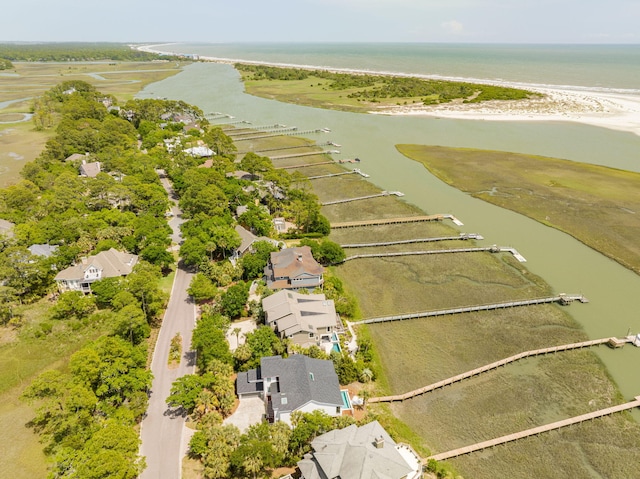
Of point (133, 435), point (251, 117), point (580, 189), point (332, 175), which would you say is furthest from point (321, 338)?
point (251, 117)

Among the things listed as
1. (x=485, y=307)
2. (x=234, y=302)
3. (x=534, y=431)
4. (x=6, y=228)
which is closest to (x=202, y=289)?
(x=234, y=302)

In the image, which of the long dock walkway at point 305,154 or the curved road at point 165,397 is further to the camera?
the long dock walkway at point 305,154

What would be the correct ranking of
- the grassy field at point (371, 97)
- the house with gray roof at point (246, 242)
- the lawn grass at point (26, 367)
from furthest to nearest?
the grassy field at point (371, 97)
the house with gray roof at point (246, 242)
the lawn grass at point (26, 367)

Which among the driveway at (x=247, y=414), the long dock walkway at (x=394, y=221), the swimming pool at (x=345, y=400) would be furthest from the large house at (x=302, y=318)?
the long dock walkway at (x=394, y=221)

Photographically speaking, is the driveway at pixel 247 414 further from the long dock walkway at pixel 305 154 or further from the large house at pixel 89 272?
the long dock walkway at pixel 305 154

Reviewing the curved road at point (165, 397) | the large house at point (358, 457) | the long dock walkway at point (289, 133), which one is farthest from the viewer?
the long dock walkway at point (289, 133)

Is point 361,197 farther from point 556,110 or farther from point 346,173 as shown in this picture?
point 556,110

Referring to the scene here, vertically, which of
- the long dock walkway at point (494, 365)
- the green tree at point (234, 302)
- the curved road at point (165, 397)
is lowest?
the long dock walkway at point (494, 365)

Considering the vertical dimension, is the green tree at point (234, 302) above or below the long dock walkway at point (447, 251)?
above
